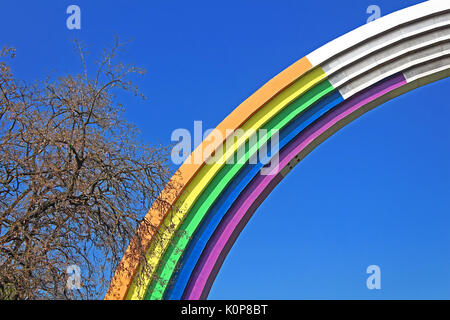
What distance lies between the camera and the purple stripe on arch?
11555mm

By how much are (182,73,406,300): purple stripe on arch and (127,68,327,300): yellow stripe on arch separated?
715 millimetres

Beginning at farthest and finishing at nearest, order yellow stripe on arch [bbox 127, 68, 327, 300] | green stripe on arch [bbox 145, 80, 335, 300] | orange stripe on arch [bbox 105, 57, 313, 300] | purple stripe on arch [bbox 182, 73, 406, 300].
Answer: purple stripe on arch [bbox 182, 73, 406, 300], green stripe on arch [bbox 145, 80, 335, 300], yellow stripe on arch [bbox 127, 68, 327, 300], orange stripe on arch [bbox 105, 57, 313, 300]

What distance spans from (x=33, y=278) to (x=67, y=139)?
2.00 m

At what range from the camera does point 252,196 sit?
1180 cm

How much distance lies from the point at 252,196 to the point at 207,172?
1.00 meters

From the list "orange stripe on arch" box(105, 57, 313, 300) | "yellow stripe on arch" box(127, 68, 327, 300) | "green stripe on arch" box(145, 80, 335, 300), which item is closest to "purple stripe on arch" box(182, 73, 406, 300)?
"green stripe on arch" box(145, 80, 335, 300)

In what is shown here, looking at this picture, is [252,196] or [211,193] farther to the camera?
[252,196]

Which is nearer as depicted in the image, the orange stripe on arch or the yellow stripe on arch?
the orange stripe on arch

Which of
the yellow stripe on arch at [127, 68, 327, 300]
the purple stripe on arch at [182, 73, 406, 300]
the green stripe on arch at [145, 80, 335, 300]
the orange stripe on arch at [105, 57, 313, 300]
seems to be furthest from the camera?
the purple stripe on arch at [182, 73, 406, 300]

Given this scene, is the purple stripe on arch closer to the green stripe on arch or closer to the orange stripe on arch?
the green stripe on arch

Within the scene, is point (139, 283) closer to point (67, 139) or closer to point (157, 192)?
point (157, 192)

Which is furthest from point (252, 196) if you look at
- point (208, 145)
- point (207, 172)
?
point (208, 145)

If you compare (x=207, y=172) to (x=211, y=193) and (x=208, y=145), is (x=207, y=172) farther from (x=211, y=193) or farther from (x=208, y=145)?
(x=208, y=145)
